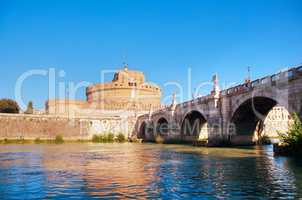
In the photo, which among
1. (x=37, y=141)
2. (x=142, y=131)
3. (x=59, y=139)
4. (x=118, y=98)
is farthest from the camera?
(x=118, y=98)

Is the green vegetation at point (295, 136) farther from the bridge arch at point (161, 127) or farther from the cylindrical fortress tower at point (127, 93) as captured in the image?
the cylindrical fortress tower at point (127, 93)

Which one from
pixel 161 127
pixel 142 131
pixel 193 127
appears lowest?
pixel 142 131

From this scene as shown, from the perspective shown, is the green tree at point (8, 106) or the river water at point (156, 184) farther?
the green tree at point (8, 106)

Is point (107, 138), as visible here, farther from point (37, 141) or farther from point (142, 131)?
point (37, 141)

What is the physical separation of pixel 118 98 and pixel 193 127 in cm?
5528

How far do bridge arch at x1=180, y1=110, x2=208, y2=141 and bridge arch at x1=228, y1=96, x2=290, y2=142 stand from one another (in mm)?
15560

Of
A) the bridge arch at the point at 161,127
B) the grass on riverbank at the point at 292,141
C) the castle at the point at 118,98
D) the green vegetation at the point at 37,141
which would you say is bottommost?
the green vegetation at the point at 37,141

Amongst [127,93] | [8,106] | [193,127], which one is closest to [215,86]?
[193,127]

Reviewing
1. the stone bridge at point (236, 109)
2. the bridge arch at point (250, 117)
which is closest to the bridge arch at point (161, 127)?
the stone bridge at point (236, 109)

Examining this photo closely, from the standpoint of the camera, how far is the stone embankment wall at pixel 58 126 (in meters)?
78.0

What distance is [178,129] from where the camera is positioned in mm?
68125

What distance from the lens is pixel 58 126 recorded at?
277 feet

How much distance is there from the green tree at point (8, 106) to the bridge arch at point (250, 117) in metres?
62.2

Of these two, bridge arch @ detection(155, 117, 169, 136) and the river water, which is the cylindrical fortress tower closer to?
bridge arch @ detection(155, 117, 169, 136)
